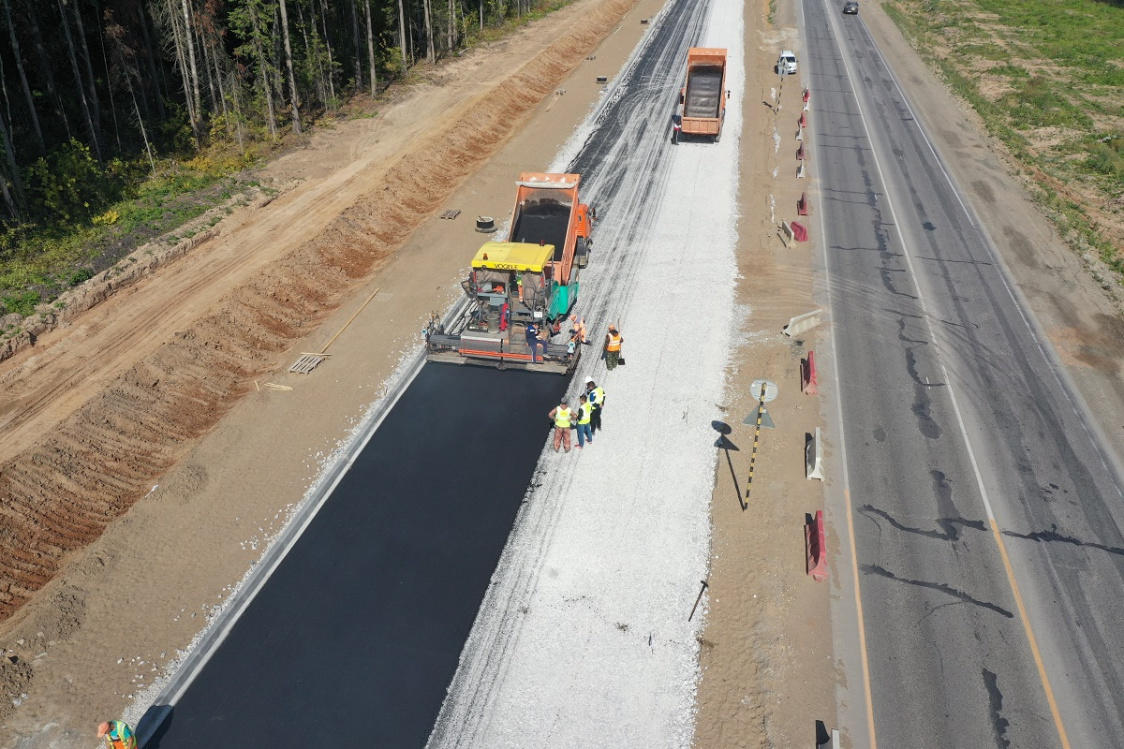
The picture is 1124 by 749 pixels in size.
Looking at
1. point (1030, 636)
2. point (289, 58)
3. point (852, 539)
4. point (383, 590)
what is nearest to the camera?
point (1030, 636)

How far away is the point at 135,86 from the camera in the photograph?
3350 centimetres

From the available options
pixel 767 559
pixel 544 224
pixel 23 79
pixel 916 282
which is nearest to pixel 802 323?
pixel 916 282

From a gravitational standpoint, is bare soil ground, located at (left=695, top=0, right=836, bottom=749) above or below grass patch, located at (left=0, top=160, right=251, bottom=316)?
below

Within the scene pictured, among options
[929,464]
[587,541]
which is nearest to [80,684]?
[587,541]

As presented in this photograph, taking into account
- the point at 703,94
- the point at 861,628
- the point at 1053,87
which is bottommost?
the point at 861,628

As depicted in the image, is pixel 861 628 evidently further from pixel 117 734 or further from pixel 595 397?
pixel 117 734

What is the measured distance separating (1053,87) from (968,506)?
4384cm

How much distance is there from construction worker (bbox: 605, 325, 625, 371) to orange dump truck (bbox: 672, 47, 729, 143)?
751 inches

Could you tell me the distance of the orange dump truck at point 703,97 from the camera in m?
34.5

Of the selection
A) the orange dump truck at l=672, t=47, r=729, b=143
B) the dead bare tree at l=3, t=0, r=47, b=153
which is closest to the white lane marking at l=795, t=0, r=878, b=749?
the orange dump truck at l=672, t=47, r=729, b=143

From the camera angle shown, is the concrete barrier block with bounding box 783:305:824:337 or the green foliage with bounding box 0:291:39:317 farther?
the concrete barrier block with bounding box 783:305:824:337

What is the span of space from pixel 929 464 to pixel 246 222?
79.1ft

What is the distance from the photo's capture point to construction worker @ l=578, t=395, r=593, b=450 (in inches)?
661

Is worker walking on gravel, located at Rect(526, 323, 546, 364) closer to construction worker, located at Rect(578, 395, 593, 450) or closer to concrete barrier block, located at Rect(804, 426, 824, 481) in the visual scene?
construction worker, located at Rect(578, 395, 593, 450)
